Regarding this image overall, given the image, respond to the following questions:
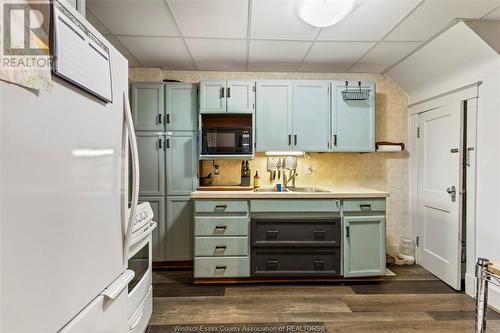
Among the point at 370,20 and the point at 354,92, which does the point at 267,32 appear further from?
the point at 354,92

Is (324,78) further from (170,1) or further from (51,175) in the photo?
(51,175)

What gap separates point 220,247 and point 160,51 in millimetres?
2190

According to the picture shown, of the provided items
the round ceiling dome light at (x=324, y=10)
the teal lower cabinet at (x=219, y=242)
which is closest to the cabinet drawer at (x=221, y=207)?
the teal lower cabinet at (x=219, y=242)

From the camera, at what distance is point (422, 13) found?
208cm

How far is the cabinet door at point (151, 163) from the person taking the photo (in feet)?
9.91

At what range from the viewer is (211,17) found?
2141 mm

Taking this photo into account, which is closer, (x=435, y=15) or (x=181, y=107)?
(x=435, y=15)

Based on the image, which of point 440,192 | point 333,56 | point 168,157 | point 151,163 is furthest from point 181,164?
point 440,192

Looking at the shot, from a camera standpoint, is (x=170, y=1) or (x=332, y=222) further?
(x=332, y=222)

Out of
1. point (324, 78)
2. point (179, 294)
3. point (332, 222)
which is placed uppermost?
point (324, 78)

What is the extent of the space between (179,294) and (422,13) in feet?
10.7

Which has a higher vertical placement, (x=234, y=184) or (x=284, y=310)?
(x=234, y=184)

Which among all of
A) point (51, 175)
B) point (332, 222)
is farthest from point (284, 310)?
point (51, 175)

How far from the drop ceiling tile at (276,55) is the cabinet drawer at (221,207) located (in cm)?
162
